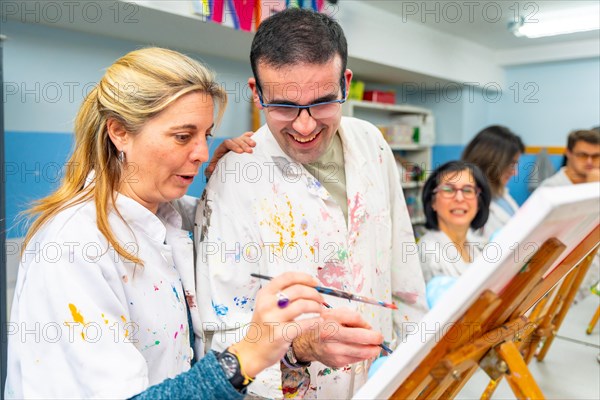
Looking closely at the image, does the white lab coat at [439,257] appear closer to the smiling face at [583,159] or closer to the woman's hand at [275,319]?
the woman's hand at [275,319]

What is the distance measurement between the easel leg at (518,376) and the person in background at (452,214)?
5.00ft

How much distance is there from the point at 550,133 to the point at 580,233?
5.99 metres

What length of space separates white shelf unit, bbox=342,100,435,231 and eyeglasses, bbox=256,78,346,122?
410 cm

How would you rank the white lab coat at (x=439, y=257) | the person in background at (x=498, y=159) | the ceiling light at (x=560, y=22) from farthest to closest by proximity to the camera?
the ceiling light at (x=560, y=22), the person in background at (x=498, y=159), the white lab coat at (x=439, y=257)

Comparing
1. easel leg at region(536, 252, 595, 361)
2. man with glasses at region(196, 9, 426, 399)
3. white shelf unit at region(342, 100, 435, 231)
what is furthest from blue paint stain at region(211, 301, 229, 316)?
white shelf unit at region(342, 100, 435, 231)

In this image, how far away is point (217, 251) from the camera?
122 centimetres

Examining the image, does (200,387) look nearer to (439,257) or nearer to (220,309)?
(220,309)

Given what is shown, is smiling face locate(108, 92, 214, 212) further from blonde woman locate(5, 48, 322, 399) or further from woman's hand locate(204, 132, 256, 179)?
woman's hand locate(204, 132, 256, 179)

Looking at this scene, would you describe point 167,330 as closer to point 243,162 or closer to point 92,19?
point 243,162

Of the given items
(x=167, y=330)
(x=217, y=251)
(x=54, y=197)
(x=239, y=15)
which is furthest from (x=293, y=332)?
(x=239, y=15)

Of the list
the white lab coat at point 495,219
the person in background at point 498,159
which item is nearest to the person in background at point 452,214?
the white lab coat at point 495,219

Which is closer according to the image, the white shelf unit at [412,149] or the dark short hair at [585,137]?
the dark short hair at [585,137]

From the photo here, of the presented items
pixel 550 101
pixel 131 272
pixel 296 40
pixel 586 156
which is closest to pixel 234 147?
pixel 296 40

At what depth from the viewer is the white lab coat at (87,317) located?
0.83m
